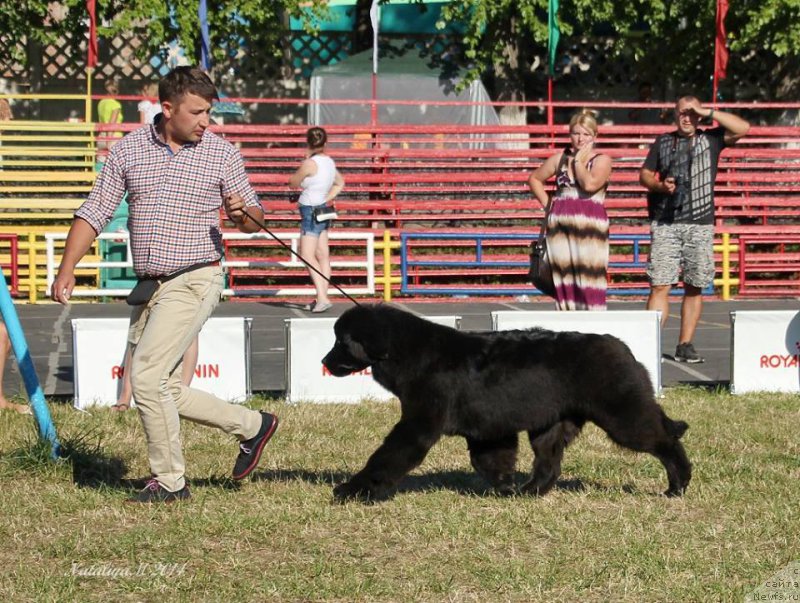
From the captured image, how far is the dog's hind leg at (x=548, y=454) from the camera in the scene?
19.5ft

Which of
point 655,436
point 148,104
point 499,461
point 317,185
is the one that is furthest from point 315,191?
point 655,436

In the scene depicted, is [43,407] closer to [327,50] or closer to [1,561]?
[1,561]

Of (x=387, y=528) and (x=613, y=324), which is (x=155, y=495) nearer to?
(x=387, y=528)

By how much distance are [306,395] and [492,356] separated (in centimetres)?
311

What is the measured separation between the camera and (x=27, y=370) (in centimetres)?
660

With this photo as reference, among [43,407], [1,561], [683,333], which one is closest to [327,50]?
[683,333]

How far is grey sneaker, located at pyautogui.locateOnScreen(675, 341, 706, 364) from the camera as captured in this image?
10.6m

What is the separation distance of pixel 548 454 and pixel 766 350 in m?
3.85

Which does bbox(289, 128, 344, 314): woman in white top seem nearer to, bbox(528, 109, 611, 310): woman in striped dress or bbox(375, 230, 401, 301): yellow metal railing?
bbox(375, 230, 401, 301): yellow metal railing

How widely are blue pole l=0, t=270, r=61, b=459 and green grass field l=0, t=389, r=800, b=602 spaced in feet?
0.39

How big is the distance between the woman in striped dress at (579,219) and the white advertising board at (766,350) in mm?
1289

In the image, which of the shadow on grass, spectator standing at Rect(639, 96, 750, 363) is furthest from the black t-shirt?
the shadow on grass

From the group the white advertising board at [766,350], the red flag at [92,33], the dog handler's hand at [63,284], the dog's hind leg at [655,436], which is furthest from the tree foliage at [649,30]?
the dog handler's hand at [63,284]

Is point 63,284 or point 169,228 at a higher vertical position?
point 169,228
